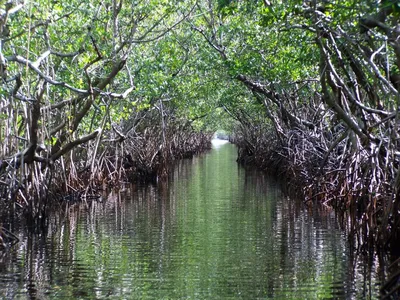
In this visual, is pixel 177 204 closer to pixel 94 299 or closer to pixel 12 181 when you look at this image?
pixel 12 181

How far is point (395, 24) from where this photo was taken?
6828mm

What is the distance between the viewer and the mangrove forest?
26.5 feet

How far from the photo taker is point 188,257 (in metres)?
8.55

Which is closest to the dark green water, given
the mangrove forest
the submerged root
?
the mangrove forest

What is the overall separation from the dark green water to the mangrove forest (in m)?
0.14

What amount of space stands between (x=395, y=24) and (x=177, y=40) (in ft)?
31.1

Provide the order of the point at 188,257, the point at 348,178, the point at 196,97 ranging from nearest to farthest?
the point at 188,257
the point at 348,178
the point at 196,97

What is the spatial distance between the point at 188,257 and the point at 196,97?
485 inches

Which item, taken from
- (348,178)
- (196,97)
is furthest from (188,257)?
(196,97)

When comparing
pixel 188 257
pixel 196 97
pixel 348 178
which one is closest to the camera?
pixel 188 257

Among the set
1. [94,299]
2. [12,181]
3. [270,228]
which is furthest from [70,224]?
[94,299]

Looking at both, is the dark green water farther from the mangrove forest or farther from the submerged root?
the submerged root

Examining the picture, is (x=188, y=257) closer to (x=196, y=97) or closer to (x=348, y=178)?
(x=348, y=178)

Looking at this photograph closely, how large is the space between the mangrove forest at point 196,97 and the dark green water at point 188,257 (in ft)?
0.45
